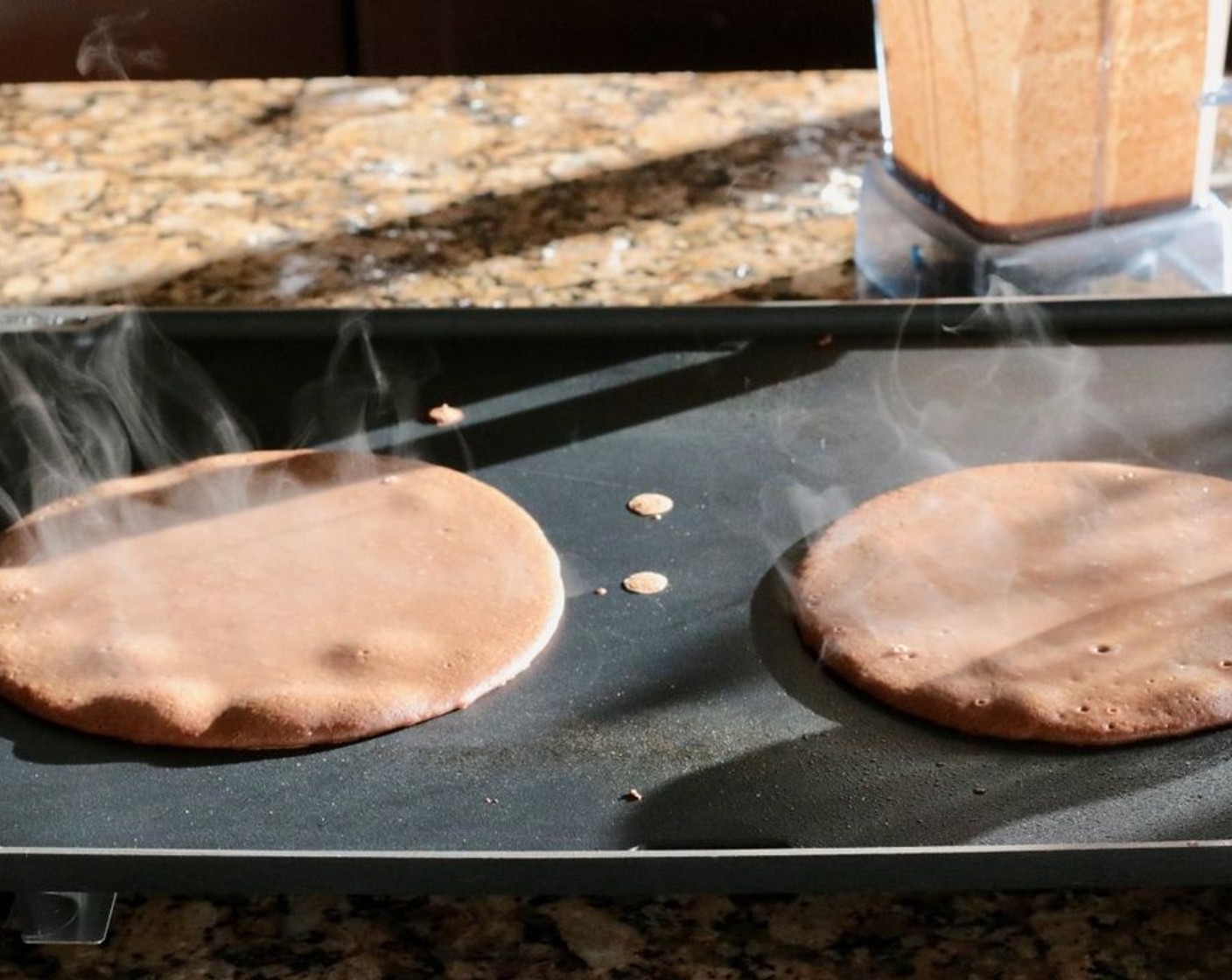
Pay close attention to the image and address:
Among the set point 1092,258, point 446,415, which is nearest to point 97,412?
point 446,415

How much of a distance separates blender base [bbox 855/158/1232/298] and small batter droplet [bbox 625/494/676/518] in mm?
293

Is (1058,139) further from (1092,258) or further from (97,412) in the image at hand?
(97,412)

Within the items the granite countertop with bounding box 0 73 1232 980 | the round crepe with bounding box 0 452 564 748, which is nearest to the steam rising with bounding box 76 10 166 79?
the round crepe with bounding box 0 452 564 748

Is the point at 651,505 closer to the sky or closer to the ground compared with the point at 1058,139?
closer to the ground

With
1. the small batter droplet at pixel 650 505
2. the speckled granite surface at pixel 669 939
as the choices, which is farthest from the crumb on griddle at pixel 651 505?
the speckled granite surface at pixel 669 939

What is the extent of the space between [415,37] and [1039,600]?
1.41ft

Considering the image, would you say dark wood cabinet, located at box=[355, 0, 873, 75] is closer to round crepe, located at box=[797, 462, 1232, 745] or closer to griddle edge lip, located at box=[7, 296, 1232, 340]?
griddle edge lip, located at box=[7, 296, 1232, 340]

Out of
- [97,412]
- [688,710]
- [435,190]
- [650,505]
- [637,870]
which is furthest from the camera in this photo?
[435,190]

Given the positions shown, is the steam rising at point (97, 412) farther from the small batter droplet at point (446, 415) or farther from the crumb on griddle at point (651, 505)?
the crumb on griddle at point (651, 505)

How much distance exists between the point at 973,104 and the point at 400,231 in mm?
502

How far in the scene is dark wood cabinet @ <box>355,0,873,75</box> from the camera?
3.13 ft

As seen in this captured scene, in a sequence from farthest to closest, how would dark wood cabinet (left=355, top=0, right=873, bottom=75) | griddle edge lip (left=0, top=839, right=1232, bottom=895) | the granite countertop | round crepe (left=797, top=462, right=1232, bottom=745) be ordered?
the granite countertop < dark wood cabinet (left=355, top=0, right=873, bottom=75) < round crepe (left=797, top=462, right=1232, bottom=745) < griddle edge lip (left=0, top=839, right=1232, bottom=895)

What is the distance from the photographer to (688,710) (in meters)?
0.83

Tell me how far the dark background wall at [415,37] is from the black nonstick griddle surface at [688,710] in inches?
6.3
